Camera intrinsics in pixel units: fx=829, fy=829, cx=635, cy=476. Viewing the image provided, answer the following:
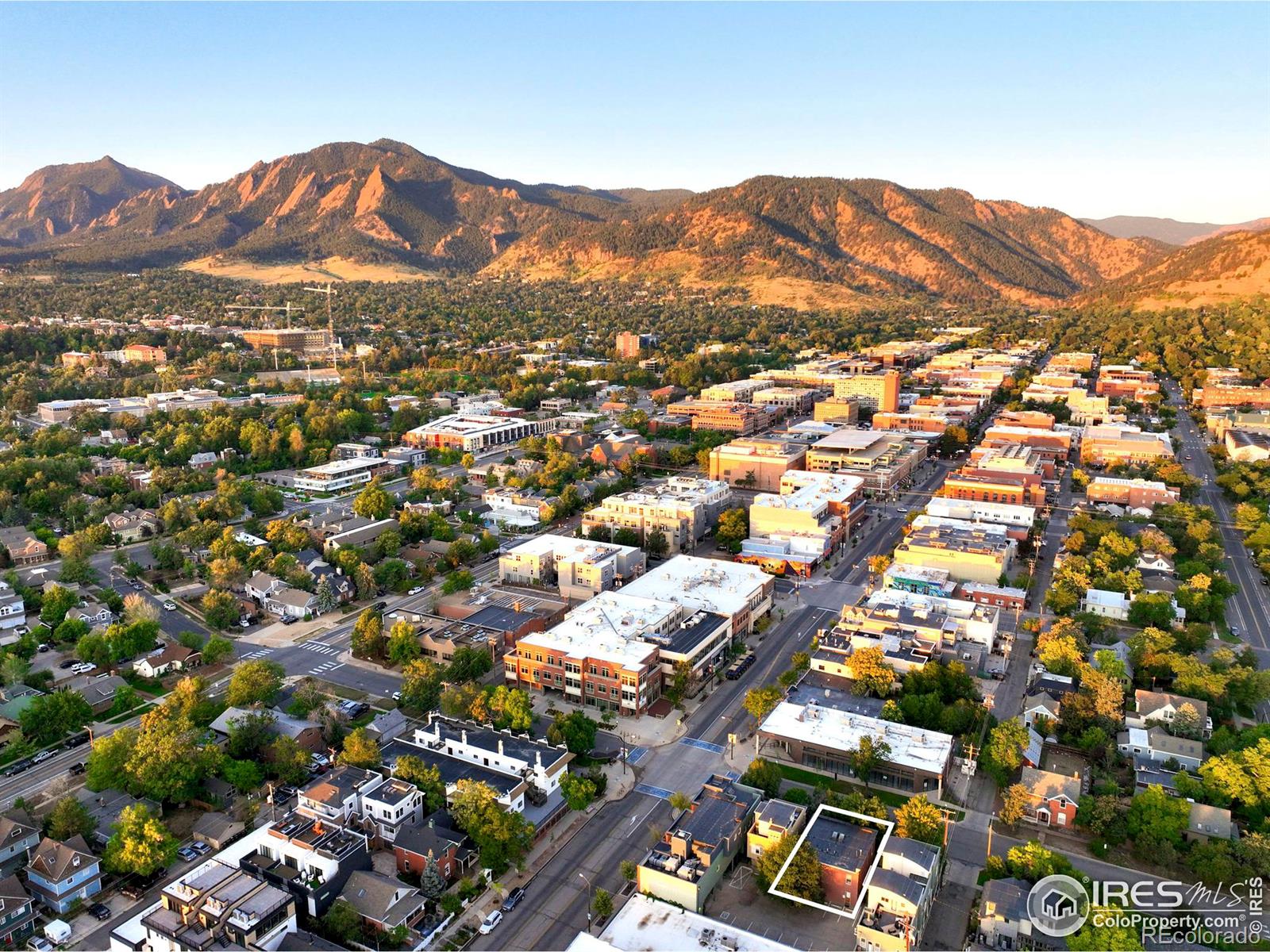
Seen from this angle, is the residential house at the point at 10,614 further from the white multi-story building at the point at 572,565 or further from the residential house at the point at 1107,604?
the residential house at the point at 1107,604

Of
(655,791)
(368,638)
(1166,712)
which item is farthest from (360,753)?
(1166,712)

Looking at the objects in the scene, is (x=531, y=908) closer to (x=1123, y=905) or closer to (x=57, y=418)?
(x=1123, y=905)

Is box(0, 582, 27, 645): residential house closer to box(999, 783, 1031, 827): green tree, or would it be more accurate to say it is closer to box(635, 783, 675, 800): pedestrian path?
box(635, 783, 675, 800): pedestrian path

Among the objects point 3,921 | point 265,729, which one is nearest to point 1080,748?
point 265,729

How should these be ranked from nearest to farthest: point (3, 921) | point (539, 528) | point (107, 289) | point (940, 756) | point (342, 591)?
point (3, 921) → point (940, 756) → point (342, 591) → point (539, 528) → point (107, 289)

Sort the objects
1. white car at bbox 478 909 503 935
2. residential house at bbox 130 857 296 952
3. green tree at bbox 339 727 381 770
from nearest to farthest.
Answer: residential house at bbox 130 857 296 952 < white car at bbox 478 909 503 935 < green tree at bbox 339 727 381 770

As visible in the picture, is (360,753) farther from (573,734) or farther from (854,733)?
(854,733)

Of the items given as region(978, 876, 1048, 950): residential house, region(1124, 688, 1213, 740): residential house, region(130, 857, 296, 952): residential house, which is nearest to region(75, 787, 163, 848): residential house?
region(130, 857, 296, 952): residential house
